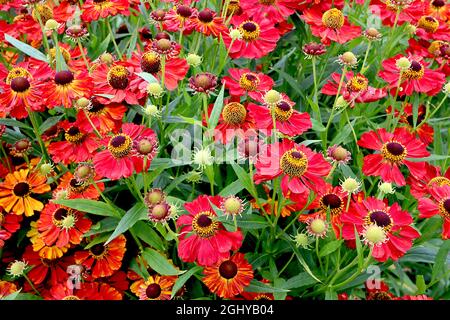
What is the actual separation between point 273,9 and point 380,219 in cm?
83

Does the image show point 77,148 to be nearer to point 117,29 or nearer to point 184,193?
point 184,193

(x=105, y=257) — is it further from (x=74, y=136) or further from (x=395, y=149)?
(x=395, y=149)

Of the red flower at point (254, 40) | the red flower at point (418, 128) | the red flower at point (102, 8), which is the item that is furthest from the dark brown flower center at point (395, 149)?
the red flower at point (102, 8)

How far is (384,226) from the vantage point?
1.19m

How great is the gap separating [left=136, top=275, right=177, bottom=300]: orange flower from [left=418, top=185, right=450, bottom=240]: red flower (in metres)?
0.67

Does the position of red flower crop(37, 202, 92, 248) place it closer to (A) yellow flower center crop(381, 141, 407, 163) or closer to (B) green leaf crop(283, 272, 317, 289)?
(B) green leaf crop(283, 272, 317, 289)

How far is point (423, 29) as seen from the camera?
173 centimetres

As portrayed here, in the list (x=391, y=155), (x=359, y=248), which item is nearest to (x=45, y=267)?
(x=359, y=248)

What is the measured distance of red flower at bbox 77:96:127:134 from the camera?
136 cm

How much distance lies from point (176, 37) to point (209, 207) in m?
0.76

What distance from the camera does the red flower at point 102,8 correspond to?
5.12 feet

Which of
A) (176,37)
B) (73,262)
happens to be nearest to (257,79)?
(176,37)

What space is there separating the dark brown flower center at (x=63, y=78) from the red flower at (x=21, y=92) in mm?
82

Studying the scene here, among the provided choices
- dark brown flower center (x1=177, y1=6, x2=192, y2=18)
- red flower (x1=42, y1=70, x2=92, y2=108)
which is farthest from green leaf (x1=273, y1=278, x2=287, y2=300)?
dark brown flower center (x1=177, y1=6, x2=192, y2=18)
